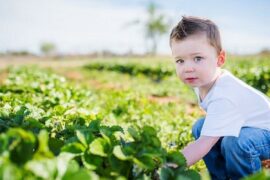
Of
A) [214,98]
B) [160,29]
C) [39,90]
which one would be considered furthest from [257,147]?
[160,29]

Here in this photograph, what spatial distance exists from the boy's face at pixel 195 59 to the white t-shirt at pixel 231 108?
5.2 inches

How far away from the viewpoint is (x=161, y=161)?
191 centimetres

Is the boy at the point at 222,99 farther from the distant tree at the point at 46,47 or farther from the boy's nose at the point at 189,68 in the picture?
the distant tree at the point at 46,47

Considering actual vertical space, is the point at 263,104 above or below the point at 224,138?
above

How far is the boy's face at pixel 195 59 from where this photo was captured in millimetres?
2779

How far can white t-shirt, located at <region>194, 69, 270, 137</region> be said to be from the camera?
2594 millimetres

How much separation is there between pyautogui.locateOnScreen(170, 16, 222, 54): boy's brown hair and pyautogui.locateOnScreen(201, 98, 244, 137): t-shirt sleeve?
48cm

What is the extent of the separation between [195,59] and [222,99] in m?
0.35

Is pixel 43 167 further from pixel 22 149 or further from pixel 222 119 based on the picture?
pixel 222 119

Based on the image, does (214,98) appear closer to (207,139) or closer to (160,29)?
(207,139)

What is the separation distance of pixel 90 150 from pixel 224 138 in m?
1.40

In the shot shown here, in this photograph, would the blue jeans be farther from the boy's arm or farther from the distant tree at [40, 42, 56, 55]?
the distant tree at [40, 42, 56, 55]

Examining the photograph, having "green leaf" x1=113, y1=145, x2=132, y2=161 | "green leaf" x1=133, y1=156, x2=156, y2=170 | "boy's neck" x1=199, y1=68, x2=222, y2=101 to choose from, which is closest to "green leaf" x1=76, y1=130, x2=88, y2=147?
"green leaf" x1=113, y1=145, x2=132, y2=161

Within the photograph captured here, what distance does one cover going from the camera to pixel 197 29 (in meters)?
2.85
